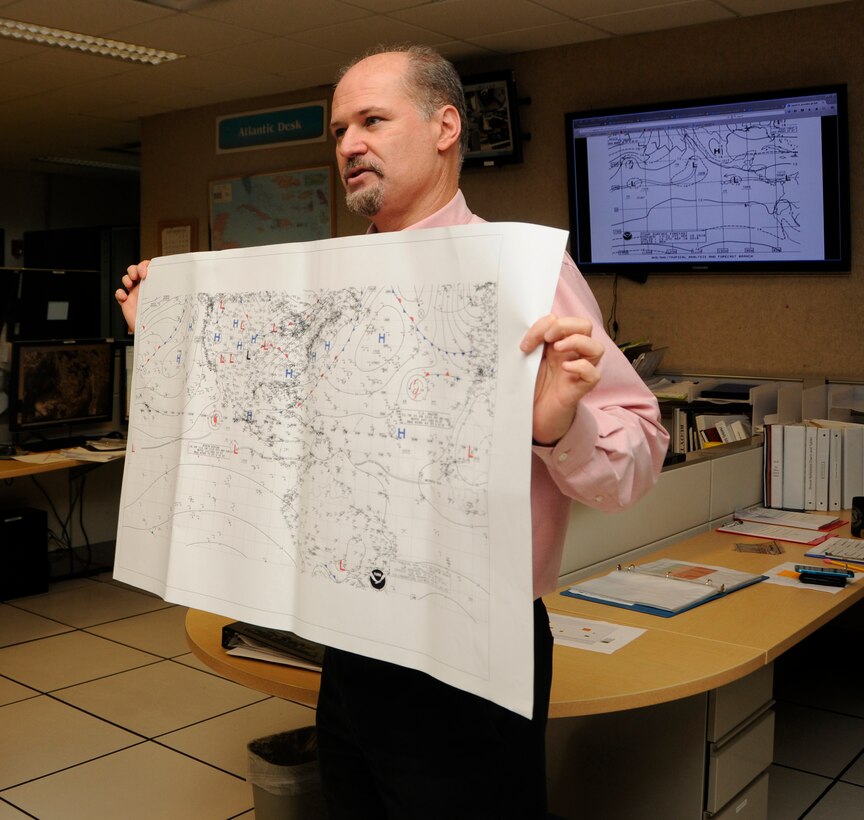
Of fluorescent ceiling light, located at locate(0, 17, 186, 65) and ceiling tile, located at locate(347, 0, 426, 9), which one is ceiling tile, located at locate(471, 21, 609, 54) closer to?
ceiling tile, located at locate(347, 0, 426, 9)

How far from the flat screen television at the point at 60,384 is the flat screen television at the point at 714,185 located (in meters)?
2.56

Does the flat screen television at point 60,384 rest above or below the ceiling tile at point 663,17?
below

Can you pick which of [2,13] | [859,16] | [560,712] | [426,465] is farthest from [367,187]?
[2,13]

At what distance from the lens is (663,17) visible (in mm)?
4570

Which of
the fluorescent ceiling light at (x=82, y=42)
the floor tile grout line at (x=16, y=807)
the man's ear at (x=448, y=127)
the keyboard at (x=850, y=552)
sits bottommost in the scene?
the floor tile grout line at (x=16, y=807)

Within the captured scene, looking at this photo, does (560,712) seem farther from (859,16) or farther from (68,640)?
(859,16)

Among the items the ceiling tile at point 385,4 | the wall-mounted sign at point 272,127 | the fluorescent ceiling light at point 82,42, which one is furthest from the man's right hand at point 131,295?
the wall-mounted sign at point 272,127

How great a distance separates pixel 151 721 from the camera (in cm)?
339

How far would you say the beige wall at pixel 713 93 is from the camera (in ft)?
14.3

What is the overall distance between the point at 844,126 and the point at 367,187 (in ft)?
11.8

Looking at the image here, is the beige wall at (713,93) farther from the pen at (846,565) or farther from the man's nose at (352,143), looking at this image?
the man's nose at (352,143)

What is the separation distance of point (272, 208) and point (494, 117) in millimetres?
1903

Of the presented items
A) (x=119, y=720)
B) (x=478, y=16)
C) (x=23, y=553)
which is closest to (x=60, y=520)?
(x=23, y=553)

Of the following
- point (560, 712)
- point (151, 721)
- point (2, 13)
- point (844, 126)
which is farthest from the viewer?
point (2, 13)
